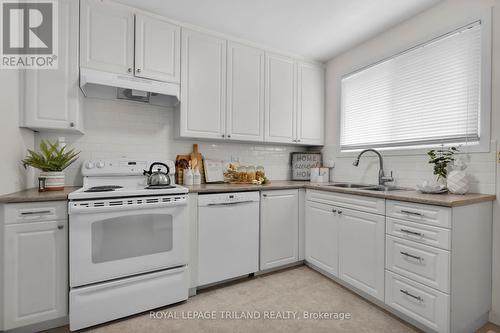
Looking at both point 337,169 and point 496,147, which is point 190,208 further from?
point 496,147

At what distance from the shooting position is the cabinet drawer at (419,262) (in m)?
1.49

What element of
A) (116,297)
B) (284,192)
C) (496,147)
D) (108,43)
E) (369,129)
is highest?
(108,43)

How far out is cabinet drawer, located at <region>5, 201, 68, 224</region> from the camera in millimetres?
1508

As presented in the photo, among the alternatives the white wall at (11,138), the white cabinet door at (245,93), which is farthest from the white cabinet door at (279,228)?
the white wall at (11,138)

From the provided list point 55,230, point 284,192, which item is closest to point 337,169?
point 284,192

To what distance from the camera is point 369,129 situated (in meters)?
2.75

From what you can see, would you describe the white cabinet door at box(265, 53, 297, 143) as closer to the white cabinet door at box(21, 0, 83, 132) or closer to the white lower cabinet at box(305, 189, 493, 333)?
the white lower cabinet at box(305, 189, 493, 333)

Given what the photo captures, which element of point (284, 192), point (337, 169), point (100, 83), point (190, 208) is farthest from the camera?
point (337, 169)

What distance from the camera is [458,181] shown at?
69.7 inches

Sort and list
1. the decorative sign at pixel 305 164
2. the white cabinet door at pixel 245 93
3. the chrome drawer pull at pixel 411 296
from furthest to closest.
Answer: the decorative sign at pixel 305 164 → the white cabinet door at pixel 245 93 → the chrome drawer pull at pixel 411 296

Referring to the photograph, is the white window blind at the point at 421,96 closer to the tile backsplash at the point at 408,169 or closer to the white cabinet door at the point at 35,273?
the tile backsplash at the point at 408,169

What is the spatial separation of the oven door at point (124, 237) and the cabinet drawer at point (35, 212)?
11 centimetres

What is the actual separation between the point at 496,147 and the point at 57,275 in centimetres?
326

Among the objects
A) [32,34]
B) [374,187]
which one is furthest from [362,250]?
[32,34]
